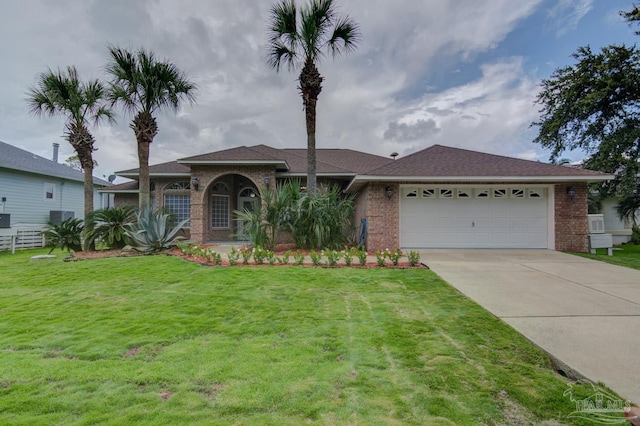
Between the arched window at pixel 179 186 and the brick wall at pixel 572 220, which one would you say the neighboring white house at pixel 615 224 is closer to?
the brick wall at pixel 572 220

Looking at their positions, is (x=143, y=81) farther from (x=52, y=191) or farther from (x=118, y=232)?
(x=52, y=191)

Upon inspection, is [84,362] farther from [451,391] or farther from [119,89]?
[119,89]

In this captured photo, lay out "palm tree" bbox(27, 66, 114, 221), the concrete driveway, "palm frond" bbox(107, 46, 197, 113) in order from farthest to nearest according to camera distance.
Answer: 1. "palm tree" bbox(27, 66, 114, 221)
2. "palm frond" bbox(107, 46, 197, 113)
3. the concrete driveway

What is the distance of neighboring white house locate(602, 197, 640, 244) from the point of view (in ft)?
52.0

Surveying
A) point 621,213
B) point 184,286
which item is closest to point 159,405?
point 184,286

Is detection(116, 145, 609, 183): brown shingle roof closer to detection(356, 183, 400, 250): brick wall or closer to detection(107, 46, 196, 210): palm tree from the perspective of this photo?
detection(356, 183, 400, 250): brick wall

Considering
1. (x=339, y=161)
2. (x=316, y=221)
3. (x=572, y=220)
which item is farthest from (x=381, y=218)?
(x=339, y=161)

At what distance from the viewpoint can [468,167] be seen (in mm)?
10992

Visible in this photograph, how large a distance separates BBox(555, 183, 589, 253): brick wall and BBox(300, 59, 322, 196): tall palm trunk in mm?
8928

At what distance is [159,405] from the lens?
224cm

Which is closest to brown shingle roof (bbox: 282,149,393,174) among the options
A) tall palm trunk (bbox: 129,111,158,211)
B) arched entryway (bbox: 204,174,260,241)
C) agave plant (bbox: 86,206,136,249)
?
arched entryway (bbox: 204,174,260,241)

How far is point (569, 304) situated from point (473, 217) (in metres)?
6.82

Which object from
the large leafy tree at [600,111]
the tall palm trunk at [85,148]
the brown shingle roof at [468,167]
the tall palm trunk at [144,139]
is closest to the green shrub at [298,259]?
the brown shingle roof at [468,167]

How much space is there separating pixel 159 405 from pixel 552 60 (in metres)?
20.0
